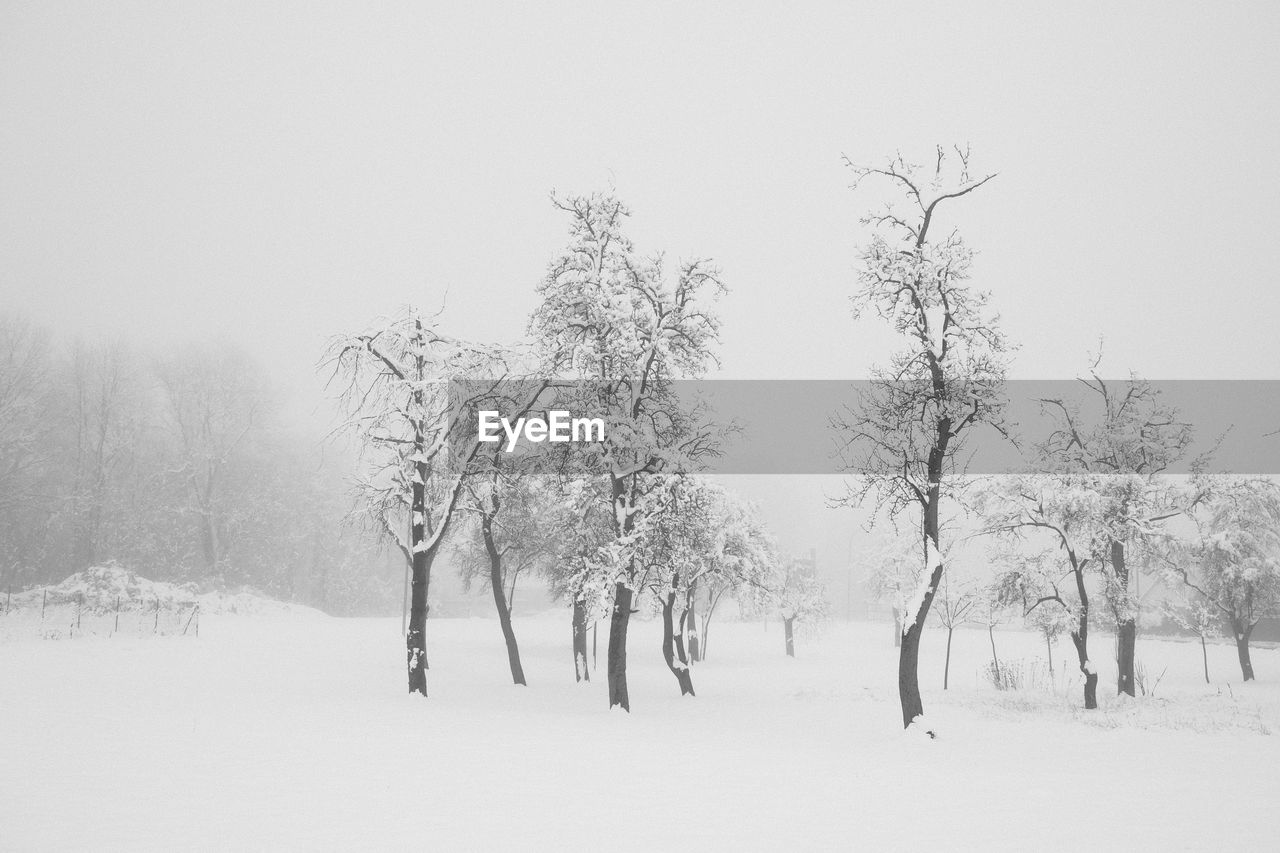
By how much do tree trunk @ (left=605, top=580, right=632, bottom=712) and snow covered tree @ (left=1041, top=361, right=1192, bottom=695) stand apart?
15.3 meters

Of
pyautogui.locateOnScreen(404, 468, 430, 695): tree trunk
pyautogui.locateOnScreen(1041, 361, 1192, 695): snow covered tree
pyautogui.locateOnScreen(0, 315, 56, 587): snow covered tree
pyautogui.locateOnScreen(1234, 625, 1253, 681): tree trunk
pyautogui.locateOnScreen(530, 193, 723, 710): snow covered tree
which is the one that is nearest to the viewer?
pyautogui.locateOnScreen(530, 193, 723, 710): snow covered tree

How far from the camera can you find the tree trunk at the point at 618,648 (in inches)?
814

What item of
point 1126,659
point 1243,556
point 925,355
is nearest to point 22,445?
point 925,355

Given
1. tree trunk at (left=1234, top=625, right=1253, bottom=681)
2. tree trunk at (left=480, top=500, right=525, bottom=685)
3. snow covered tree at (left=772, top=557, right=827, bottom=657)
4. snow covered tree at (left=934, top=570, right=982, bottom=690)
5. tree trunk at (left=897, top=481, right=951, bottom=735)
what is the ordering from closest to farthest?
tree trunk at (left=897, top=481, right=951, bottom=735) < tree trunk at (left=480, top=500, right=525, bottom=685) < tree trunk at (left=1234, top=625, right=1253, bottom=681) < snow covered tree at (left=934, top=570, right=982, bottom=690) < snow covered tree at (left=772, top=557, right=827, bottom=657)

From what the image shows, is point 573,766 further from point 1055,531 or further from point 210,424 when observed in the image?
point 210,424

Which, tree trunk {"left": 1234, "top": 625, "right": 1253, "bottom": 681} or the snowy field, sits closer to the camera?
the snowy field

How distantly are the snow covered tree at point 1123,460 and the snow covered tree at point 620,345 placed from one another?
13300 millimetres

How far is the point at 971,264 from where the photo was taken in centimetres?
1738

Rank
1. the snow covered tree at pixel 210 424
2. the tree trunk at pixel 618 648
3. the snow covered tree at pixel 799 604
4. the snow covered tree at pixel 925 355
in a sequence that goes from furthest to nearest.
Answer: the snow covered tree at pixel 210 424
the snow covered tree at pixel 799 604
the tree trunk at pixel 618 648
the snow covered tree at pixel 925 355

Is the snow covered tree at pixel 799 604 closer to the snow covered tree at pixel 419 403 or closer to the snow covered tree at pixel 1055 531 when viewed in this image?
the snow covered tree at pixel 1055 531

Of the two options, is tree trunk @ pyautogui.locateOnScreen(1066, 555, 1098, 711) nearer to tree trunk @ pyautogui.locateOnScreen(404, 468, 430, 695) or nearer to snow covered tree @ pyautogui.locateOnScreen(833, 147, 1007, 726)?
snow covered tree @ pyautogui.locateOnScreen(833, 147, 1007, 726)

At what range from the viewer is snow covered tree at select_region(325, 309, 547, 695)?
2016 centimetres

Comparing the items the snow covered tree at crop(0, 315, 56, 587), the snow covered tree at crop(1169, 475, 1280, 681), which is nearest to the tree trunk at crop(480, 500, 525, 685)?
the snow covered tree at crop(1169, 475, 1280, 681)

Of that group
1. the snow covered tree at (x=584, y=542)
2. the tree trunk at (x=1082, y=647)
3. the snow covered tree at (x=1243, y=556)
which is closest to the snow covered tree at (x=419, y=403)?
the snow covered tree at (x=584, y=542)
